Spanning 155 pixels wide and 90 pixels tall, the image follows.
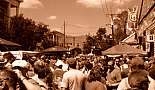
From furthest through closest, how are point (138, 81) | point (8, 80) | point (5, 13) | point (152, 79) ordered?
point (5, 13), point (152, 79), point (8, 80), point (138, 81)

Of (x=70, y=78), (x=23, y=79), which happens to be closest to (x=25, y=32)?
(x=70, y=78)

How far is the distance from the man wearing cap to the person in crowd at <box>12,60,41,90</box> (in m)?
2.08

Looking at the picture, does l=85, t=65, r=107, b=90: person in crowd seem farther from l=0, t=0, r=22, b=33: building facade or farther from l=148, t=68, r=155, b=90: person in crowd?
l=0, t=0, r=22, b=33: building facade

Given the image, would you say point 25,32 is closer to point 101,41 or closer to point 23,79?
point 101,41

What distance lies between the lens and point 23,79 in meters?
5.97

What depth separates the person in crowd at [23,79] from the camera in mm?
5814

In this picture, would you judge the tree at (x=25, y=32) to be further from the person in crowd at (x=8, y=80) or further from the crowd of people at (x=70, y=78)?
the person in crowd at (x=8, y=80)

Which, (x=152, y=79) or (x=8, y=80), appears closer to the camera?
(x=8, y=80)

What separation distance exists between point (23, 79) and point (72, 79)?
96.9 inches

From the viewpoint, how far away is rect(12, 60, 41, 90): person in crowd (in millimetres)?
5814

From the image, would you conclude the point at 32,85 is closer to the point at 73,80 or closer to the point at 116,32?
the point at 73,80

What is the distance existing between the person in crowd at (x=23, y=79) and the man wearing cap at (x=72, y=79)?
6.82ft

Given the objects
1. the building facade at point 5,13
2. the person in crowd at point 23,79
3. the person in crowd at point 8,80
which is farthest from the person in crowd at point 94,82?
the building facade at point 5,13

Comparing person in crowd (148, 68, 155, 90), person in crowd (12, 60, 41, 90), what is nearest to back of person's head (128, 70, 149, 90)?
person in crowd (148, 68, 155, 90)
